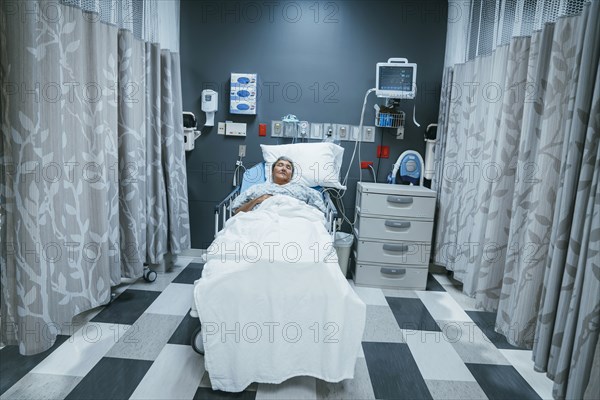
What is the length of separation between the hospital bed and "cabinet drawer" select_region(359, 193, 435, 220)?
1.27m

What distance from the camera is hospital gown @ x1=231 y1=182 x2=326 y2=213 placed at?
277cm

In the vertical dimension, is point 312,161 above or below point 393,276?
above

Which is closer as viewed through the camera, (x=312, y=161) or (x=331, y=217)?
(x=331, y=217)

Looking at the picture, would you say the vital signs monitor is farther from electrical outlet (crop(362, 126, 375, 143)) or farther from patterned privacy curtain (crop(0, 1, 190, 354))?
patterned privacy curtain (crop(0, 1, 190, 354))

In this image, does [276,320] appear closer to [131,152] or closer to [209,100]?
[131,152]

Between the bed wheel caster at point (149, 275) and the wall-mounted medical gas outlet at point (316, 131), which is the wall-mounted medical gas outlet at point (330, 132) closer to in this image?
the wall-mounted medical gas outlet at point (316, 131)

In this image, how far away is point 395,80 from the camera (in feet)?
9.82

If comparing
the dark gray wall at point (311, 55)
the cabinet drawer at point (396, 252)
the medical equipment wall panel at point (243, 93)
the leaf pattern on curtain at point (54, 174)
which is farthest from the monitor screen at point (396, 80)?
the leaf pattern on curtain at point (54, 174)

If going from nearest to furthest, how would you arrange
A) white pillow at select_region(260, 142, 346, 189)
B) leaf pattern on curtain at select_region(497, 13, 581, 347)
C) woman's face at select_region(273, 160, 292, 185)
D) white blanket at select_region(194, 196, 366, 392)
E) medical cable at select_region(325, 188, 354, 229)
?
white blanket at select_region(194, 196, 366, 392) → leaf pattern on curtain at select_region(497, 13, 581, 347) → woman's face at select_region(273, 160, 292, 185) → white pillow at select_region(260, 142, 346, 189) → medical cable at select_region(325, 188, 354, 229)

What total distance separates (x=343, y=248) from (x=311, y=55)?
1688 mm

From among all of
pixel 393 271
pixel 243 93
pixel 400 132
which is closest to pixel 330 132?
pixel 400 132

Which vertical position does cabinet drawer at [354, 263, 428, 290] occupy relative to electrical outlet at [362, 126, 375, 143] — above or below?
below

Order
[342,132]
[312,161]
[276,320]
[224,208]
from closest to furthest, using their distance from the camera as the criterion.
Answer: [276,320] → [224,208] → [312,161] → [342,132]

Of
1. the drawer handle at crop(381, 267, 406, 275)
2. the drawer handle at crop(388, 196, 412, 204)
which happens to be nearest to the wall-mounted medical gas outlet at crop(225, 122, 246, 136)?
the drawer handle at crop(388, 196, 412, 204)
